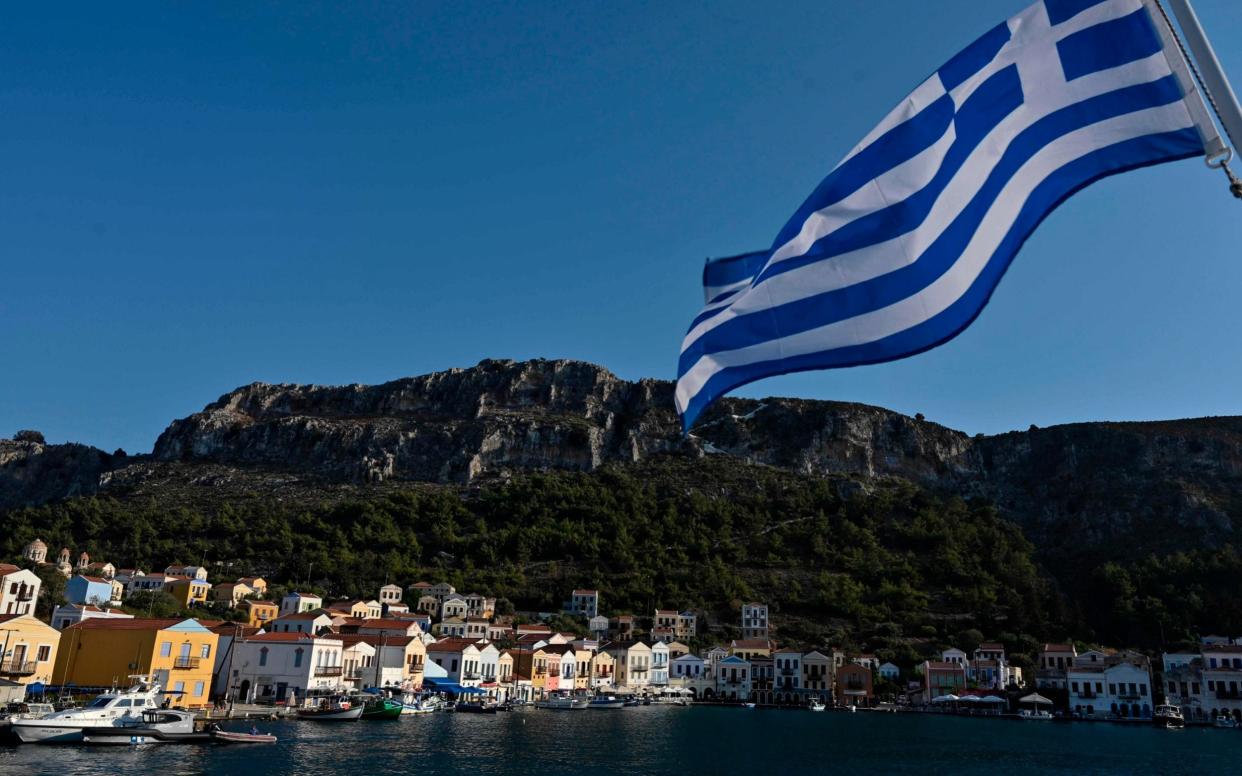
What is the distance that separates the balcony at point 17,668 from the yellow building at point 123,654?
2.20 m

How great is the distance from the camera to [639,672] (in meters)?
90.3

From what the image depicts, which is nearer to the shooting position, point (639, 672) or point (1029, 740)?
point (1029, 740)

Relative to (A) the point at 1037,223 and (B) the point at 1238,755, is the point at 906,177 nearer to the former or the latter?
(A) the point at 1037,223

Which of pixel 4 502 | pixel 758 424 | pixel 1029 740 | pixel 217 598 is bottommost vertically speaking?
pixel 1029 740

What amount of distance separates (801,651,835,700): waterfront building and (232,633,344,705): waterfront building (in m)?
49.9

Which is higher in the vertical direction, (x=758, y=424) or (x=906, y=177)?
(x=758, y=424)

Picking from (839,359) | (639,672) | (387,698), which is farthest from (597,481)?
(839,359)

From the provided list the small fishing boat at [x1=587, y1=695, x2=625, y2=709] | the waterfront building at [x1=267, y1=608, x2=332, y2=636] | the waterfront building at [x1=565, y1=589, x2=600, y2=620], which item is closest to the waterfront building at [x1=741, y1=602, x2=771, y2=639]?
the waterfront building at [x1=565, y1=589, x2=600, y2=620]

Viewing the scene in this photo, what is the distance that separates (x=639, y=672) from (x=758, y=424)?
82.9 meters

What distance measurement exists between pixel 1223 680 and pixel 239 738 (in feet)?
250

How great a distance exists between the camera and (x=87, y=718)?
123ft

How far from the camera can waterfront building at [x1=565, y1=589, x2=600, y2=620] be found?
102375 mm

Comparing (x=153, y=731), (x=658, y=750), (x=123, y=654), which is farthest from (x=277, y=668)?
(x=658, y=750)

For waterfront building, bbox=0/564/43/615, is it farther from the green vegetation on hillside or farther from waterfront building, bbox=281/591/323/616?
the green vegetation on hillside
